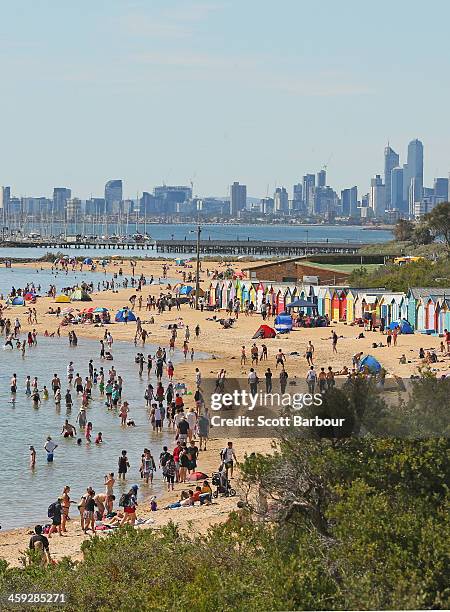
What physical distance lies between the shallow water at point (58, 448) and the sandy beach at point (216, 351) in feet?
3.37

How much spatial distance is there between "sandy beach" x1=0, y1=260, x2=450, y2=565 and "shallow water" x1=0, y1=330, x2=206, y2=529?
103cm

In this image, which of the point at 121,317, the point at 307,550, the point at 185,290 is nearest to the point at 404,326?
the point at 121,317

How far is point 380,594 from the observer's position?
9281 millimetres

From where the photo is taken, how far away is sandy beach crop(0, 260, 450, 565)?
1736 centimetres

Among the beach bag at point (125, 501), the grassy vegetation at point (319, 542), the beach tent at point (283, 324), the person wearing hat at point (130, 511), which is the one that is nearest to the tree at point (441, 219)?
the beach tent at point (283, 324)

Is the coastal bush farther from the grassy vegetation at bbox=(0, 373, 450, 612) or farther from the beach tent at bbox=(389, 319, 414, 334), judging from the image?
the beach tent at bbox=(389, 319, 414, 334)

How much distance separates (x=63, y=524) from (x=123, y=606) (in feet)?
25.6

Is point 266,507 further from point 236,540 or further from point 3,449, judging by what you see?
point 3,449

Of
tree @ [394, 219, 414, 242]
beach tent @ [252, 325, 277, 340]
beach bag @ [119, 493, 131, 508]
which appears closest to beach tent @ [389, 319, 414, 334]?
beach tent @ [252, 325, 277, 340]

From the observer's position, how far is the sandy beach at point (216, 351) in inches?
683

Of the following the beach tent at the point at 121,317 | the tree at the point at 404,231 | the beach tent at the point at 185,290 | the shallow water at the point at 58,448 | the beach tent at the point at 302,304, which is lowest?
the shallow water at the point at 58,448

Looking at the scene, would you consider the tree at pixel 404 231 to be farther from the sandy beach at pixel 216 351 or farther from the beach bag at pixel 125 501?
the beach bag at pixel 125 501

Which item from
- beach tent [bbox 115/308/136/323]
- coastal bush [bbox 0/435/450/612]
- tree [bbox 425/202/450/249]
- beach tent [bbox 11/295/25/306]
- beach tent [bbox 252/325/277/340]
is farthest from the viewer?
tree [bbox 425/202/450/249]

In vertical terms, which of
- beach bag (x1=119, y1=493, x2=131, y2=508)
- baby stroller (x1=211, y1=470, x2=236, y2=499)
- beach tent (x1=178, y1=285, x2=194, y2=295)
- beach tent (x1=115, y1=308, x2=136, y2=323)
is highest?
beach tent (x1=178, y1=285, x2=194, y2=295)
